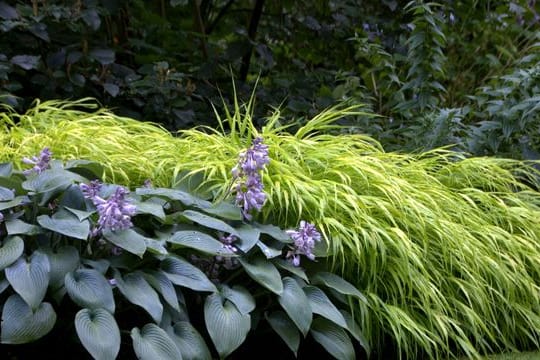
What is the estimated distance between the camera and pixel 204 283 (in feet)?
6.56

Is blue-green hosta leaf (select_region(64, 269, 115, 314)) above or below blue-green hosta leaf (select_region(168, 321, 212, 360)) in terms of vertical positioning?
above

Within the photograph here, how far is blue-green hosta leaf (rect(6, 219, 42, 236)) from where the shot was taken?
74.5 inches

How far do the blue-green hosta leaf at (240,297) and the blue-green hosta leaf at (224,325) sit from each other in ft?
0.06

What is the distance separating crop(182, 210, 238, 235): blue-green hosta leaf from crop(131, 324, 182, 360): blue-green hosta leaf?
0.38 m

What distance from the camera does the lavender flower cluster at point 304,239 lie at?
2182 mm

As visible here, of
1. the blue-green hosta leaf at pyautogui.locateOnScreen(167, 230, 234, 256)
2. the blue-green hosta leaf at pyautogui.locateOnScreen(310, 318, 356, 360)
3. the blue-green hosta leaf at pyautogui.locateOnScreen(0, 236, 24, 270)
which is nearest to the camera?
the blue-green hosta leaf at pyautogui.locateOnScreen(0, 236, 24, 270)

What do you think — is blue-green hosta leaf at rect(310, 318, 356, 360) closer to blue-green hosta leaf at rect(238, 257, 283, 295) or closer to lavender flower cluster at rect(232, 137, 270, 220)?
blue-green hosta leaf at rect(238, 257, 283, 295)

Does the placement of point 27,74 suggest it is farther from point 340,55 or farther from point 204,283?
point 204,283

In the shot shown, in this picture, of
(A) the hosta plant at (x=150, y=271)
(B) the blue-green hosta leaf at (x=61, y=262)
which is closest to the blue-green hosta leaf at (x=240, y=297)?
(A) the hosta plant at (x=150, y=271)

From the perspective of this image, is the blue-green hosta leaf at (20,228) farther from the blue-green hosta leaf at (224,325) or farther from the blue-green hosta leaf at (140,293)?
the blue-green hosta leaf at (224,325)

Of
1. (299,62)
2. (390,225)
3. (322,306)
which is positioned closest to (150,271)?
(322,306)

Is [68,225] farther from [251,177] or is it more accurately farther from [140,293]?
[251,177]

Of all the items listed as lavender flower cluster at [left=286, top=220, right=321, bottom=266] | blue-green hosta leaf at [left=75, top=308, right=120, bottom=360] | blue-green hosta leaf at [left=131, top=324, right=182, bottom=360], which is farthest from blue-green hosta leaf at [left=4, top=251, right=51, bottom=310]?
lavender flower cluster at [left=286, top=220, right=321, bottom=266]

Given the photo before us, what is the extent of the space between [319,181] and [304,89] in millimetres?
1960
